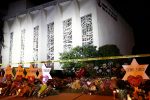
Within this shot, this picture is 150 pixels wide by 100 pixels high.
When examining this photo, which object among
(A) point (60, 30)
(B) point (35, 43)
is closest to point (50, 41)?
(A) point (60, 30)

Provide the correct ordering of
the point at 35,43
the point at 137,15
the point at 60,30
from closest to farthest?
the point at 60,30, the point at 35,43, the point at 137,15

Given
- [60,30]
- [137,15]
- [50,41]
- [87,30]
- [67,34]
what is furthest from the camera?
[137,15]

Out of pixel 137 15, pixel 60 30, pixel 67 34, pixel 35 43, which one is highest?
pixel 137 15

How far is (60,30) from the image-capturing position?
12414 mm

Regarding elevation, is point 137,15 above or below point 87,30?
above

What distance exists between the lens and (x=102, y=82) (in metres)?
6.02

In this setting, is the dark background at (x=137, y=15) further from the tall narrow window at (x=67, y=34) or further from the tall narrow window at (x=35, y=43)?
the tall narrow window at (x=67, y=34)

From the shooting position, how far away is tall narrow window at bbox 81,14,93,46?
1106 centimetres

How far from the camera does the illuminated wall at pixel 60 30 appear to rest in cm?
1125

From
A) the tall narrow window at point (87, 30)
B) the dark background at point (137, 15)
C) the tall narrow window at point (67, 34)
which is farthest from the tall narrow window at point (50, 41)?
the dark background at point (137, 15)

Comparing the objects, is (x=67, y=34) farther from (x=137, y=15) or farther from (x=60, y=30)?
(x=137, y=15)

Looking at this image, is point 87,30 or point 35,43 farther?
point 35,43

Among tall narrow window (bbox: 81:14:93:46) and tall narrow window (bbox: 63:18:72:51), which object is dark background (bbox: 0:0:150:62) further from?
tall narrow window (bbox: 63:18:72:51)

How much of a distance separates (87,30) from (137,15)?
22.4 feet
